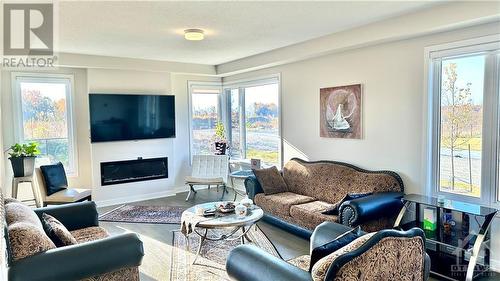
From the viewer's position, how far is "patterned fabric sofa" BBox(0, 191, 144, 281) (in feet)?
6.84


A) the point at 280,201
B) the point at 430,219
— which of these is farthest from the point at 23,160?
the point at 430,219

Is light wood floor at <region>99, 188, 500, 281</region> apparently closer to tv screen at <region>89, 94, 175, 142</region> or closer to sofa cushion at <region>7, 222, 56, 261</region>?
A: sofa cushion at <region>7, 222, 56, 261</region>

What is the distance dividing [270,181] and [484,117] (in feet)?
8.83

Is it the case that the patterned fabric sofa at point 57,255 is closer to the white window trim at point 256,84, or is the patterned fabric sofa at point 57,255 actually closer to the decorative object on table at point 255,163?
the white window trim at point 256,84

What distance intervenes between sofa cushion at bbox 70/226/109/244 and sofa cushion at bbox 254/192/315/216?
6.94 feet

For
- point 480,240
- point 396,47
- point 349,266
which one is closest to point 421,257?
point 349,266

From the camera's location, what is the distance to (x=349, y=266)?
1775 mm

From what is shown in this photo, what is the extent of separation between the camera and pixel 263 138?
6371mm

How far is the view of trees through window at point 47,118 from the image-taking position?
5.57 metres

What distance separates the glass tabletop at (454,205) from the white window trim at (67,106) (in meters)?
5.32

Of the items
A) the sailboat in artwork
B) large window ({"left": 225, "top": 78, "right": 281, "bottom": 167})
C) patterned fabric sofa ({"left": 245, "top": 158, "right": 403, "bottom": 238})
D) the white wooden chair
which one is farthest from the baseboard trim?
the sailboat in artwork

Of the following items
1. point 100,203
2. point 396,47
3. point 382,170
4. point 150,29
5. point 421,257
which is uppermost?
point 150,29

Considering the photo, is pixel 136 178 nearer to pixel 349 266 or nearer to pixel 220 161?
pixel 220 161

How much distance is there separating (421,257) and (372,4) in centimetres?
227
